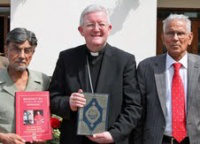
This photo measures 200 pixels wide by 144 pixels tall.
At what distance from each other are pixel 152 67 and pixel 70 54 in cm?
77

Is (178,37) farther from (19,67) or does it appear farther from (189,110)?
(19,67)

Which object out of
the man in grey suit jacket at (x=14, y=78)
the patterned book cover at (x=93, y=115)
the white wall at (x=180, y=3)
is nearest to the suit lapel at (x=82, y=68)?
the patterned book cover at (x=93, y=115)

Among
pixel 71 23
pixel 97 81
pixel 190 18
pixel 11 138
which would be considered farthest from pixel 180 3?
pixel 11 138

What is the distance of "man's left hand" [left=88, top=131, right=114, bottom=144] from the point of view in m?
3.14

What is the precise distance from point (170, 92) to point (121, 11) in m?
5.21

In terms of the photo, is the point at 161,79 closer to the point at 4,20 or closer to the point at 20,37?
the point at 20,37

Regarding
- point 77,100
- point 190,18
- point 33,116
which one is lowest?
point 33,116

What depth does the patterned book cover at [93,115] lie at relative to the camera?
311cm

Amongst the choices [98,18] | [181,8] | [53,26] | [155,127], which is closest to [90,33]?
[98,18]

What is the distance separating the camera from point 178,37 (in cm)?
348

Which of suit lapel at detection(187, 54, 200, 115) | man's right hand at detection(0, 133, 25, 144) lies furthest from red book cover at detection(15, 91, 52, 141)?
suit lapel at detection(187, 54, 200, 115)

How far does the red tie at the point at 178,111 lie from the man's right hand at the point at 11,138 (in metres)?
1.28

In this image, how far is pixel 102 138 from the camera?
10.4 feet

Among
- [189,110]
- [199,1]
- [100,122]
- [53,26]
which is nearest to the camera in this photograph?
[100,122]
